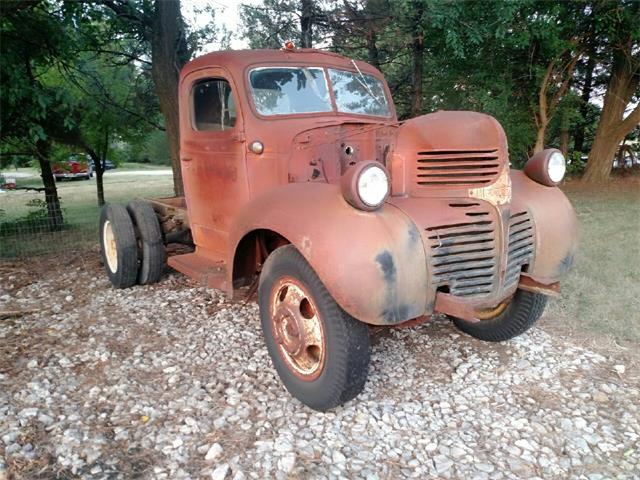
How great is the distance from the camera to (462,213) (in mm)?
2719

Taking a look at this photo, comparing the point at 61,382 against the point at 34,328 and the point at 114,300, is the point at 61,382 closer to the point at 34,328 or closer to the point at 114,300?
the point at 34,328

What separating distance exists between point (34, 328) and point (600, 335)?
14.9 feet

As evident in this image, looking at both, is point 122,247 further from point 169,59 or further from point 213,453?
point 169,59

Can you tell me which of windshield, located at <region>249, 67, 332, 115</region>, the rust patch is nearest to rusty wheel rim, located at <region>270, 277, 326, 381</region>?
the rust patch

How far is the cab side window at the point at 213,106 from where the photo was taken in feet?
12.3

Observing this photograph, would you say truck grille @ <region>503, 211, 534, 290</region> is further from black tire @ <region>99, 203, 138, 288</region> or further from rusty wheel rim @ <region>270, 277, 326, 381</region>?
black tire @ <region>99, 203, 138, 288</region>

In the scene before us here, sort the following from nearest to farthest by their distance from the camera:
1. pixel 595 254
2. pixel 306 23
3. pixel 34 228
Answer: pixel 595 254, pixel 34 228, pixel 306 23

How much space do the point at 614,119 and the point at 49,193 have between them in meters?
12.7

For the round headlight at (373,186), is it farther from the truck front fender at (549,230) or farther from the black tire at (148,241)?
the black tire at (148,241)

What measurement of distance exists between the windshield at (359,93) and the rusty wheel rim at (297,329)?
1.67m

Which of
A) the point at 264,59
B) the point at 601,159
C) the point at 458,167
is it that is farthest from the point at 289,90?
the point at 601,159

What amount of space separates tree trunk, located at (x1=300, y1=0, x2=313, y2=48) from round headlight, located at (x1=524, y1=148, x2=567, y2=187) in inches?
230

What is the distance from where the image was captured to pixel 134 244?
4.86 meters

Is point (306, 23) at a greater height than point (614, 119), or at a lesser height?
greater
